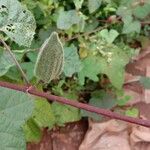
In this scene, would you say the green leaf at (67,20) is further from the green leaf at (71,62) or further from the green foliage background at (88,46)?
the green leaf at (71,62)

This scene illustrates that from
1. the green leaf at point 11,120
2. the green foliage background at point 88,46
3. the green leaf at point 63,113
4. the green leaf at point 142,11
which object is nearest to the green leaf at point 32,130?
the green foliage background at point 88,46

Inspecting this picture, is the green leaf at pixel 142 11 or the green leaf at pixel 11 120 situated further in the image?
the green leaf at pixel 142 11

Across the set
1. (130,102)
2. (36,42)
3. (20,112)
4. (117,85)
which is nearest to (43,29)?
(36,42)

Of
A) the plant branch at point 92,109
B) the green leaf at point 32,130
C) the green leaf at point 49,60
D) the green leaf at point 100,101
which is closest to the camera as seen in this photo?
the plant branch at point 92,109

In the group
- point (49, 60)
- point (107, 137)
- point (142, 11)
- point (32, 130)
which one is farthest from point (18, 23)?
point (107, 137)

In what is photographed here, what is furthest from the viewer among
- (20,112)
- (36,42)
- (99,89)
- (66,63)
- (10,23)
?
(99,89)

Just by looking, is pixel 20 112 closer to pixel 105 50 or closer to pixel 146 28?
pixel 105 50

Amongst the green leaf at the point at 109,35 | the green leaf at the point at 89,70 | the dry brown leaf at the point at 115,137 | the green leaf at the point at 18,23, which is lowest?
the dry brown leaf at the point at 115,137

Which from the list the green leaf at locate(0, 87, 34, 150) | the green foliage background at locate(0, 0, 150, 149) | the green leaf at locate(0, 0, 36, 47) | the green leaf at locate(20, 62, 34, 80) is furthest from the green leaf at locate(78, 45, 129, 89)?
the green leaf at locate(0, 87, 34, 150)
